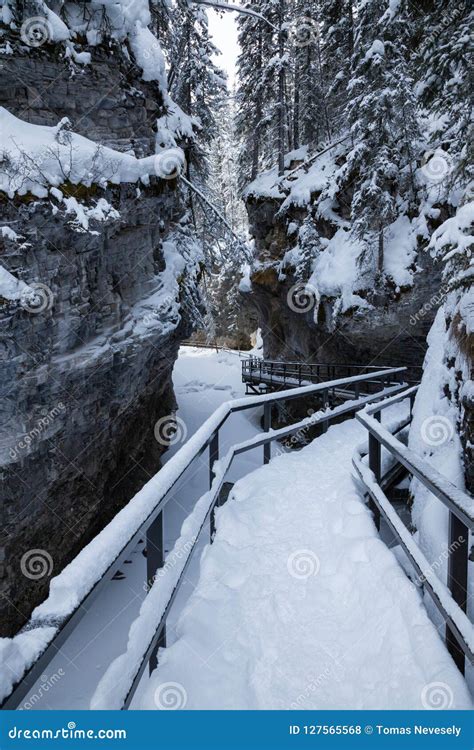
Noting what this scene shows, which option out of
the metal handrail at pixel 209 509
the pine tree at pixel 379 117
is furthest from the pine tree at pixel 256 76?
the metal handrail at pixel 209 509

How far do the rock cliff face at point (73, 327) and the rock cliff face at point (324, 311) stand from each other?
9908 mm

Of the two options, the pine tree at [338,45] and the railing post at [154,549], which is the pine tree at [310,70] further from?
the railing post at [154,549]

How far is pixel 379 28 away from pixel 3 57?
599 inches

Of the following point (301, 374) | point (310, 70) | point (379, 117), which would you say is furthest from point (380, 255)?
point (310, 70)

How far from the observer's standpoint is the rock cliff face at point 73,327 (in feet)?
29.4

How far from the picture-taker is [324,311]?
23016mm

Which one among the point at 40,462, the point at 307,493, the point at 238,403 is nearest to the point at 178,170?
the point at 40,462

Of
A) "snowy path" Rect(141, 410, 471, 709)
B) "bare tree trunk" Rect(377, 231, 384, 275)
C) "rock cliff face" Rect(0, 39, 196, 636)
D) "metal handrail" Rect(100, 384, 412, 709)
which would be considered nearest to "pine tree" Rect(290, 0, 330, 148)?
"bare tree trunk" Rect(377, 231, 384, 275)

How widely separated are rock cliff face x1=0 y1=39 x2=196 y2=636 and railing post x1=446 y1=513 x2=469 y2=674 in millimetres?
8174

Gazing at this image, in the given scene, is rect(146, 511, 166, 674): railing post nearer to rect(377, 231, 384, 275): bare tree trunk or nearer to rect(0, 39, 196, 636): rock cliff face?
rect(0, 39, 196, 636): rock cliff face

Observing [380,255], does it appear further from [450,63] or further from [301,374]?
[450,63]

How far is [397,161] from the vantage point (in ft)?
67.5

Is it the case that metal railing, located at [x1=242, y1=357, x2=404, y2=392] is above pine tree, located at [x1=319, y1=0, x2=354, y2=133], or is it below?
below

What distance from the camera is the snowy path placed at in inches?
107
